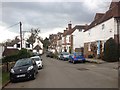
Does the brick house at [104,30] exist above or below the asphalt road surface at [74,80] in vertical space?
above

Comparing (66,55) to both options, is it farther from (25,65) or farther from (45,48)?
(45,48)

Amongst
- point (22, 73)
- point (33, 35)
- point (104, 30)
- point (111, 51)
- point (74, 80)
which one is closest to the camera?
point (74, 80)

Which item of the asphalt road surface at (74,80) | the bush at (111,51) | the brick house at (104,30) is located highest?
the brick house at (104,30)

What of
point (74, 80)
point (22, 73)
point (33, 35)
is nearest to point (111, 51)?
point (22, 73)

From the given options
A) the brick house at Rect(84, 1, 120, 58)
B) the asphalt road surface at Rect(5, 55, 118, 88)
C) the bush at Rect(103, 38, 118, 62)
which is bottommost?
the asphalt road surface at Rect(5, 55, 118, 88)

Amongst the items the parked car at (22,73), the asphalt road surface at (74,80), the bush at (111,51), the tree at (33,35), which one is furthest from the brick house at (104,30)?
the tree at (33,35)

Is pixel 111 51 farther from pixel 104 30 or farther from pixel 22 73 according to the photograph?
pixel 22 73

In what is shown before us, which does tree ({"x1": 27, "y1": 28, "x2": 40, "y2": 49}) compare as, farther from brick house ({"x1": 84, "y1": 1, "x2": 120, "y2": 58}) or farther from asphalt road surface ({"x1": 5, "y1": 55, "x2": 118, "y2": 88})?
asphalt road surface ({"x1": 5, "y1": 55, "x2": 118, "y2": 88})

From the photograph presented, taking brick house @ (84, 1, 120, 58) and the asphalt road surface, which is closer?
the asphalt road surface

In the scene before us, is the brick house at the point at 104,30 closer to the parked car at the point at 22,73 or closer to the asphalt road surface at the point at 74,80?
the asphalt road surface at the point at 74,80

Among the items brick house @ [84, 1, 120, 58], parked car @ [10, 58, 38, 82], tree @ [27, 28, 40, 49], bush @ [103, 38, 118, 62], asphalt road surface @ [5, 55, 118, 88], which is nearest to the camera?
asphalt road surface @ [5, 55, 118, 88]

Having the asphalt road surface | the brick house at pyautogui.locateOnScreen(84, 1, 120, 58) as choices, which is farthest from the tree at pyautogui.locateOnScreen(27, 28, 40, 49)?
the asphalt road surface

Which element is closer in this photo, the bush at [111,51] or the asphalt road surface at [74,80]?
the asphalt road surface at [74,80]

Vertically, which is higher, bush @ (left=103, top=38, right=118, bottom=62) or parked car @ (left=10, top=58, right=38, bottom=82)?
bush @ (left=103, top=38, right=118, bottom=62)
